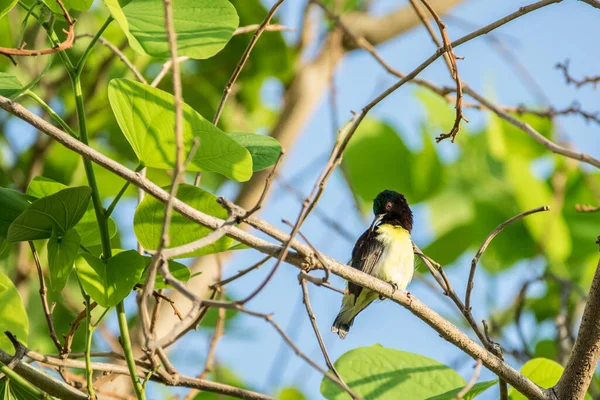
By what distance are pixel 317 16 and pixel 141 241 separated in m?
2.09

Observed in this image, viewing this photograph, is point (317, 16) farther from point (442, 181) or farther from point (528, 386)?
point (528, 386)

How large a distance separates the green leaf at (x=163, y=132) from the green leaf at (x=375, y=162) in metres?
1.60

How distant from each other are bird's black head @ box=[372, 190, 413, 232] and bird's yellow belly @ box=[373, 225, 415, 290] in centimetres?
11

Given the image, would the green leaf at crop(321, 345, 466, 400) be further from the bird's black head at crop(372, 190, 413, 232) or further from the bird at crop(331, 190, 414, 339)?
the bird's black head at crop(372, 190, 413, 232)

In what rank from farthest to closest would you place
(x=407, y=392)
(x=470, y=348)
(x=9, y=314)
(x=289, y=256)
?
1. (x=407, y=392)
2. (x=9, y=314)
3. (x=470, y=348)
4. (x=289, y=256)

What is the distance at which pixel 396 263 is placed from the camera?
88.7 inches

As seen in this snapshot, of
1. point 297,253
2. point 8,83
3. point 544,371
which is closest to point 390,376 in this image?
point 544,371

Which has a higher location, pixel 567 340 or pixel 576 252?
pixel 576 252

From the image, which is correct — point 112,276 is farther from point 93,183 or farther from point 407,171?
point 407,171

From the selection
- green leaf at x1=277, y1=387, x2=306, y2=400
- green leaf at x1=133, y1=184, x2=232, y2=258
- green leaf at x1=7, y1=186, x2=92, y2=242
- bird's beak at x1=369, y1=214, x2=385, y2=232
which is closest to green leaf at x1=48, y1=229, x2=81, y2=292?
green leaf at x1=7, y1=186, x2=92, y2=242

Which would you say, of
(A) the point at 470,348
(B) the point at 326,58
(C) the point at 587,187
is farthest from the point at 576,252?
(A) the point at 470,348

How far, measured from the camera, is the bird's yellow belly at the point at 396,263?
2229 millimetres

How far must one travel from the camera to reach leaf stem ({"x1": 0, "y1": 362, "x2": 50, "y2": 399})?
1133mm

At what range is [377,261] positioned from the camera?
228 centimetres
